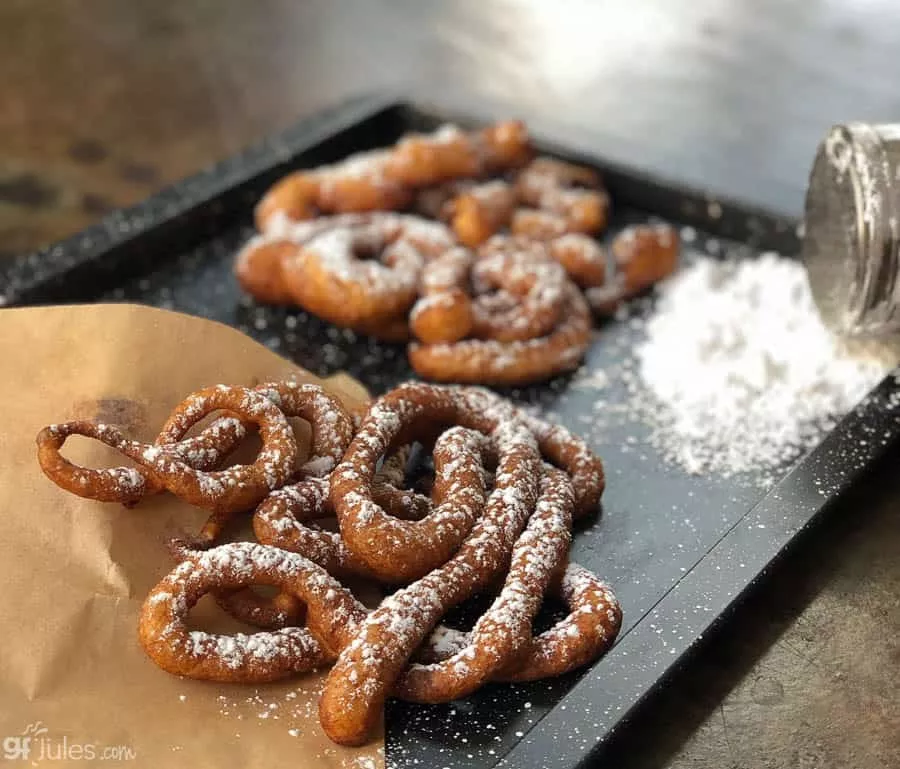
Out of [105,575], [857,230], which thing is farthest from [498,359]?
[105,575]

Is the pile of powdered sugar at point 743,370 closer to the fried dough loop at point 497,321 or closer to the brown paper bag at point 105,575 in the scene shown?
the fried dough loop at point 497,321

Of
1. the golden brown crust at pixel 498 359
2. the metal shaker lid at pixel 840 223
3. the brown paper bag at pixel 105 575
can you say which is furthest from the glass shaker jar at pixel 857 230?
the brown paper bag at pixel 105 575

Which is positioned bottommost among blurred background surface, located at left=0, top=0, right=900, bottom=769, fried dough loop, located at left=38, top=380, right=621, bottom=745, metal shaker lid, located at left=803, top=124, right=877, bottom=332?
blurred background surface, located at left=0, top=0, right=900, bottom=769

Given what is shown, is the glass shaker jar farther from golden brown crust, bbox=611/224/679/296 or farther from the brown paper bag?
the brown paper bag

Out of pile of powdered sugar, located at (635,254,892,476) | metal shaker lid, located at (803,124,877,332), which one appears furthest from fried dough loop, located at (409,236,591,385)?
metal shaker lid, located at (803,124,877,332)

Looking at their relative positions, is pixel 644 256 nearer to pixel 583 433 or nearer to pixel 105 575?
pixel 583 433
